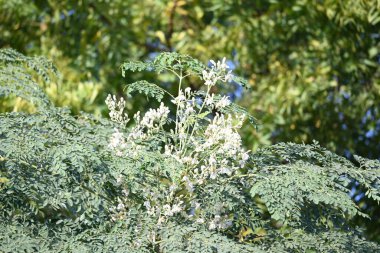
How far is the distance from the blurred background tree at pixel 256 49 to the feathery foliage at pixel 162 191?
275 centimetres

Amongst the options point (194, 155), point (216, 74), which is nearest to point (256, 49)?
point (216, 74)

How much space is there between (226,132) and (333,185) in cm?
38

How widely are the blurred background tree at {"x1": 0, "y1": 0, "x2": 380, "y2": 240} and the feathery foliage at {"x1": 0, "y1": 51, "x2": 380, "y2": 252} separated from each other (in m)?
2.75

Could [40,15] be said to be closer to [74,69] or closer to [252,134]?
[74,69]

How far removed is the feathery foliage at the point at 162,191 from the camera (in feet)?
8.47

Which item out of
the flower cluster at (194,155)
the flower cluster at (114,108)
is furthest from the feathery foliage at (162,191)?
the flower cluster at (114,108)

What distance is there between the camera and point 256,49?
6.20m

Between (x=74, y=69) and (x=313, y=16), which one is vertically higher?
(x=313, y=16)

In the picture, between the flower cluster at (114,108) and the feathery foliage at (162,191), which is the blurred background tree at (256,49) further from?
the feathery foliage at (162,191)

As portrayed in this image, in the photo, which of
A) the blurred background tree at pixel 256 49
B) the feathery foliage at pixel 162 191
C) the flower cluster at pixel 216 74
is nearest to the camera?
the feathery foliage at pixel 162 191

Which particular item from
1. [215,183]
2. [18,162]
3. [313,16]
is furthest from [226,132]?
[313,16]

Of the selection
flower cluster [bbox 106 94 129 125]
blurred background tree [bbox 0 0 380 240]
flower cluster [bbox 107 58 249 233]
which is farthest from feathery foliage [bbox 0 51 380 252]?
blurred background tree [bbox 0 0 380 240]

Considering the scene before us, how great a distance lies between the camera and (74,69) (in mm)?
6066

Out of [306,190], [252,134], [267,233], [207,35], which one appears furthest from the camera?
[207,35]
